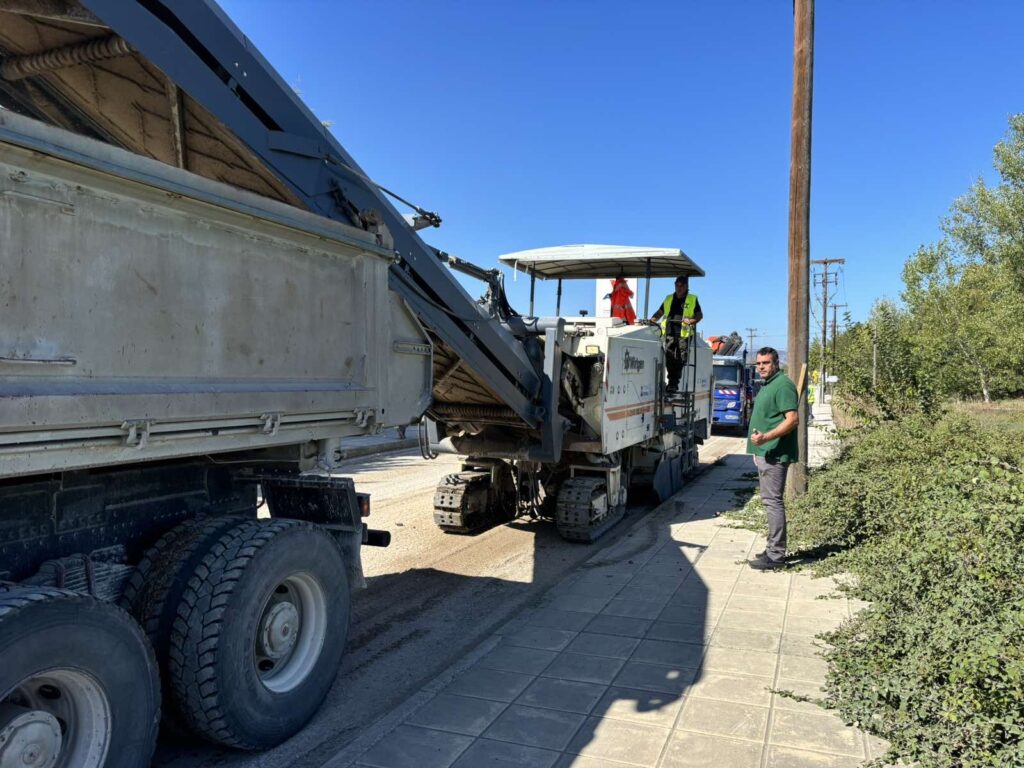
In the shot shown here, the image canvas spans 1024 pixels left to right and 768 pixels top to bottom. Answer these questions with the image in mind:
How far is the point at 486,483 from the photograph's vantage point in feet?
27.7

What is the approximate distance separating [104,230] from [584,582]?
4.86m

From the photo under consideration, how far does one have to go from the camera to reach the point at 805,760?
134 inches

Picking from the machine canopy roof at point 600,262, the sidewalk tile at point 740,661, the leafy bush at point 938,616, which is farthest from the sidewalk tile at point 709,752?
the machine canopy roof at point 600,262

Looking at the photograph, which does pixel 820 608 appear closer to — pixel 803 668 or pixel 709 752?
pixel 803 668

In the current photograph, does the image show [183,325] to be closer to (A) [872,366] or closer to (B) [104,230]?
(B) [104,230]

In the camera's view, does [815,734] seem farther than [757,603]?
No

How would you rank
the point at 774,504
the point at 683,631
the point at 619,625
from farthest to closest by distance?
the point at 774,504, the point at 619,625, the point at 683,631

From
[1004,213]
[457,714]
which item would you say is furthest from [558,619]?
[1004,213]

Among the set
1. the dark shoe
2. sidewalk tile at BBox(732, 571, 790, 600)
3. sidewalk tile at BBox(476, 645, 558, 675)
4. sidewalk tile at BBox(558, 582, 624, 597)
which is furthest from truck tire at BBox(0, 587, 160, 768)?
the dark shoe

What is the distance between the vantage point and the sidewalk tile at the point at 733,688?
4.07 meters

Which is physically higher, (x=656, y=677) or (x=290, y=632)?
(x=290, y=632)

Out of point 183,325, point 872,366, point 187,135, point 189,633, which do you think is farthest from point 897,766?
point 872,366

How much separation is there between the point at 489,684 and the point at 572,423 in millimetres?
3708

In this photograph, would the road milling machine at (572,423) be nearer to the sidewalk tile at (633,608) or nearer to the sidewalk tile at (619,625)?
the sidewalk tile at (633,608)
